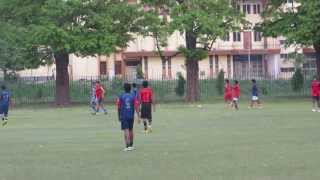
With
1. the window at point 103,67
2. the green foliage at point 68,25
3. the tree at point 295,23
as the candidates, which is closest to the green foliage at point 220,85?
the tree at point 295,23

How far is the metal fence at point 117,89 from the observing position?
61969 millimetres

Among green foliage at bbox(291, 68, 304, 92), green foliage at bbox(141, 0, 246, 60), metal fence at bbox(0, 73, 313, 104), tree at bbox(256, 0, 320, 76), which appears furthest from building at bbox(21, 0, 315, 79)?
green foliage at bbox(141, 0, 246, 60)

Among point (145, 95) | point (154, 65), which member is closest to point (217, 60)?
point (154, 65)

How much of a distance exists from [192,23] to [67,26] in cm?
861

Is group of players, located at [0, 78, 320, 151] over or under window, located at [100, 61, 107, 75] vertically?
under

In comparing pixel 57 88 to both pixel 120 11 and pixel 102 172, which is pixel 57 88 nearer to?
pixel 120 11

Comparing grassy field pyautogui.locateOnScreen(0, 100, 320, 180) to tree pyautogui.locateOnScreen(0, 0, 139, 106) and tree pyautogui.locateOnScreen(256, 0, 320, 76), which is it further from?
tree pyautogui.locateOnScreen(256, 0, 320, 76)

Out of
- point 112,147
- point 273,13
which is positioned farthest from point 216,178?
point 273,13

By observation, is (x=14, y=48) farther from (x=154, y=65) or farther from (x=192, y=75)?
(x=154, y=65)

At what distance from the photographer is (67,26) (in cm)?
5219

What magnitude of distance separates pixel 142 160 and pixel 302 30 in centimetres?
3589

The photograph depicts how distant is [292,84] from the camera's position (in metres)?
62.5

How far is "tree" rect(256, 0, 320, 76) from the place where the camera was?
51.3 meters

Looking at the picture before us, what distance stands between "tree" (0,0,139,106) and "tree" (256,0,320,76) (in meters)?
9.94
